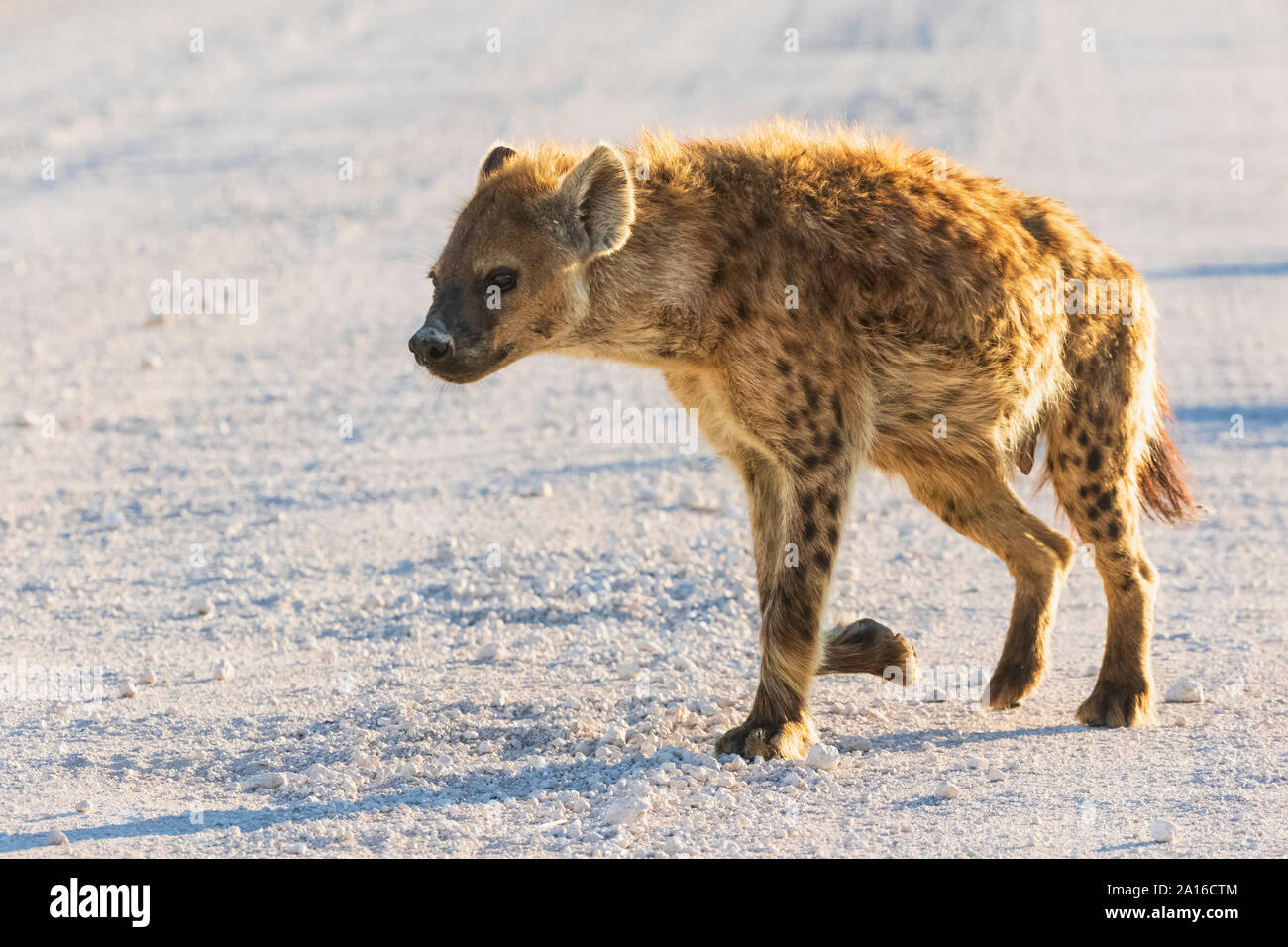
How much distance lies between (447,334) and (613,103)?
449 inches

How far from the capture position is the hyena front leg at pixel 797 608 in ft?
15.4

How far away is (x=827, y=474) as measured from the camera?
185 inches

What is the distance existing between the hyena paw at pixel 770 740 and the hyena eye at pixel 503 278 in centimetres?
133

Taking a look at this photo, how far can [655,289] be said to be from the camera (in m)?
4.75

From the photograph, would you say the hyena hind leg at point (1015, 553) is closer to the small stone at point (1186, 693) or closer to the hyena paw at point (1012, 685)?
the hyena paw at point (1012, 685)

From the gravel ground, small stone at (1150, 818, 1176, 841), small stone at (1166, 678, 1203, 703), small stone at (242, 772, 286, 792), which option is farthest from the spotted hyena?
small stone at (242, 772, 286, 792)

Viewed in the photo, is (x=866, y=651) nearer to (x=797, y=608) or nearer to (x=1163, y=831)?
(x=797, y=608)

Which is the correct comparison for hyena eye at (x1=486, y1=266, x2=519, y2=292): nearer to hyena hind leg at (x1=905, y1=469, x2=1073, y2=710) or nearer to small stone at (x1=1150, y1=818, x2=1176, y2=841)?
hyena hind leg at (x1=905, y1=469, x2=1073, y2=710)

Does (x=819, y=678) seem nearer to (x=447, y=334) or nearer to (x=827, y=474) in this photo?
(x=827, y=474)

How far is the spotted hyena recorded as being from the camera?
4688mm

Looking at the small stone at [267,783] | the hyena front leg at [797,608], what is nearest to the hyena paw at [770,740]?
the hyena front leg at [797,608]

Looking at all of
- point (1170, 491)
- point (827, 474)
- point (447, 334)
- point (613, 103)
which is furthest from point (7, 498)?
point (613, 103)

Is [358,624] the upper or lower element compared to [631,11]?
lower

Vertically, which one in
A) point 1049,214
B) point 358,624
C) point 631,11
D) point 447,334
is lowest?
point 358,624
